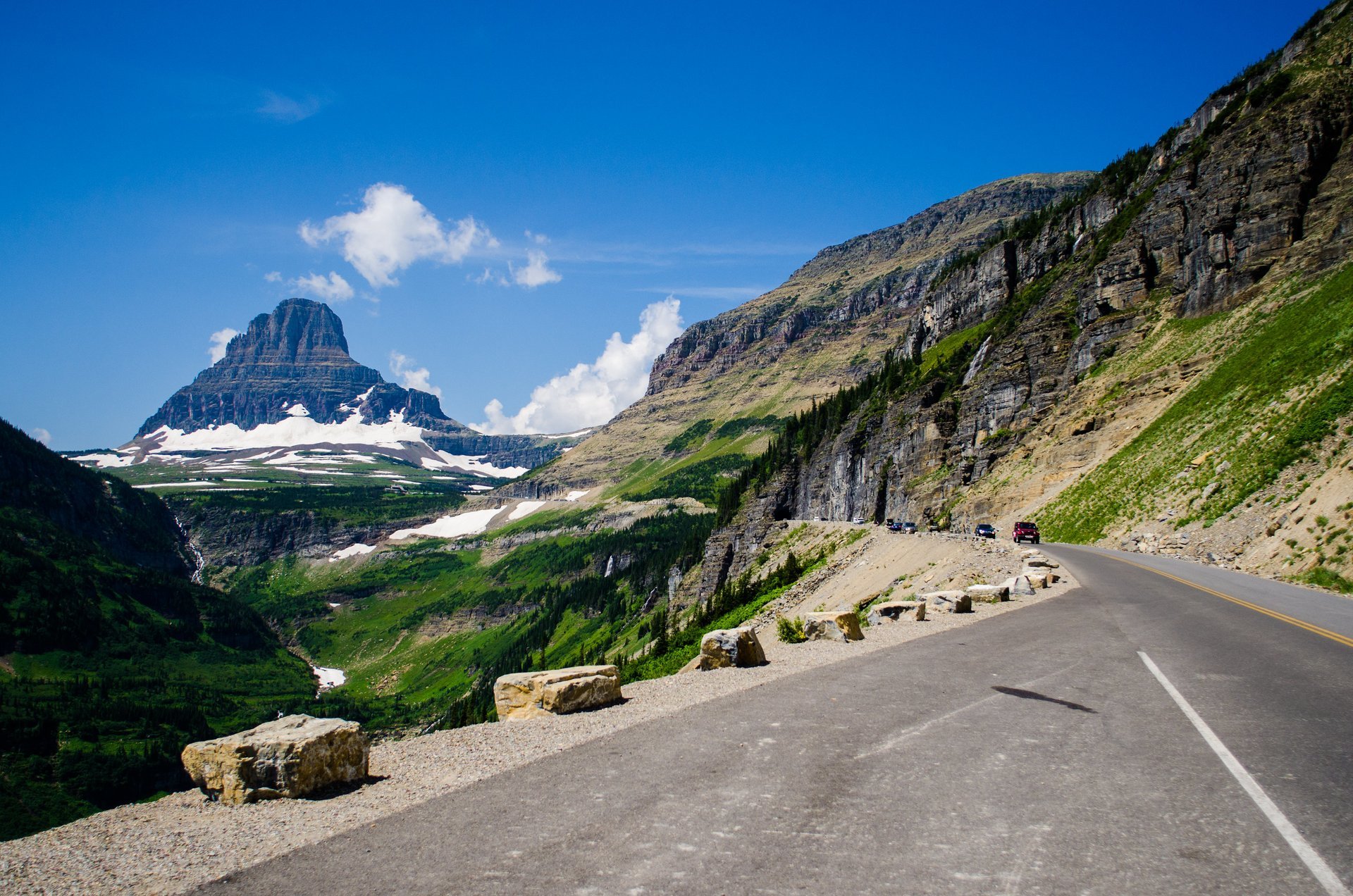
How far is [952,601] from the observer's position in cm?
2289

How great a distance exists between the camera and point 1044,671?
12781 millimetres

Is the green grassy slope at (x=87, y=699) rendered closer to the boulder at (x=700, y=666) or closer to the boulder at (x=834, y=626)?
the boulder at (x=700, y=666)

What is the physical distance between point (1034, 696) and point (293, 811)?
11.4 m

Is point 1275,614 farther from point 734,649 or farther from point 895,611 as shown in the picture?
point 734,649

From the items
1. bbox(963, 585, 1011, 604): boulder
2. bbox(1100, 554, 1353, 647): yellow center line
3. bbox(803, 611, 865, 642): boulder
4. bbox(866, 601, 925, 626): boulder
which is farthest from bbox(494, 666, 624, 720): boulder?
bbox(963, 585, 1011, 604): boulder

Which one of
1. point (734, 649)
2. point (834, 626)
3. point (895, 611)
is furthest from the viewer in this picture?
point (895, 611)

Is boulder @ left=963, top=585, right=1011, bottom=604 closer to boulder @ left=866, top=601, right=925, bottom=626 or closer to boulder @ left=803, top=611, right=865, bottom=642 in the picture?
boulder @ left=866, top=601, right=925, bottom=626

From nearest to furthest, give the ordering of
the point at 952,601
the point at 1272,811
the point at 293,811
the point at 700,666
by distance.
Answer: the point at 1272,811, the point at 293,811, the point at 700,666, the point at 952,601

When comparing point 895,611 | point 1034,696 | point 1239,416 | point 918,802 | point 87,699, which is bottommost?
point 87,699

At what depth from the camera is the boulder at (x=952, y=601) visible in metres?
22.3

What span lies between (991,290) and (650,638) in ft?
321

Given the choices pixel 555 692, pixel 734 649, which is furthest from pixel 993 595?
pixel 555 692

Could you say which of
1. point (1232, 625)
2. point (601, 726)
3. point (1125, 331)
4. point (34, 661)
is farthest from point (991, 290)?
point (34, 661)

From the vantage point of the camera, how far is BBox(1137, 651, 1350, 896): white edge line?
5027 millimetres
